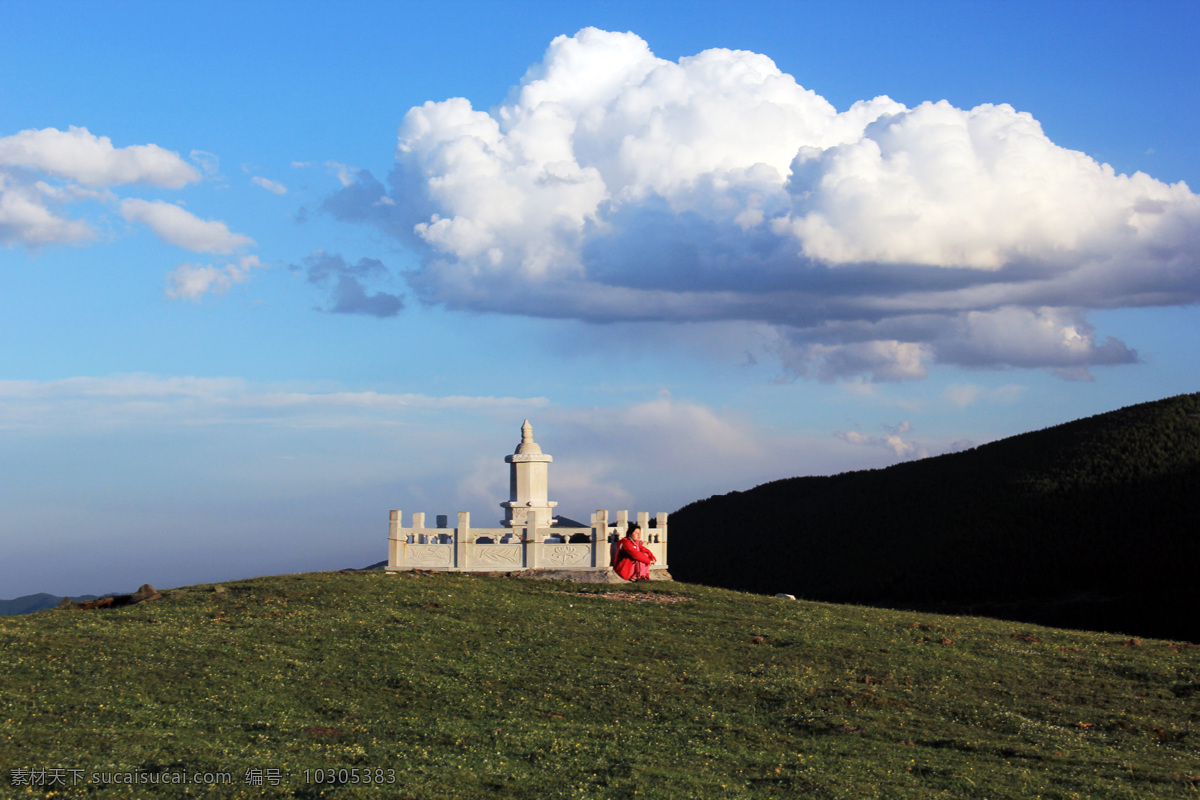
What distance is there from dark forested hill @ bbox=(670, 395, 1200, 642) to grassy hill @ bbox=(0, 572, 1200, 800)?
22.0 metres

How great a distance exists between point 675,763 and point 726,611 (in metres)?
14.1

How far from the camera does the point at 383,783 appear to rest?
36.0ft

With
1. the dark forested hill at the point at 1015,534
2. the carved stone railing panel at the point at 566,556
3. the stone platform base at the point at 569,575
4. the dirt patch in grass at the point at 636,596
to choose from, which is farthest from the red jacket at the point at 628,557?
the dark forested hill at the point at 1015,534

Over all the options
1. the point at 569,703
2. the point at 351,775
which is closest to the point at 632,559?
the point at 569,703

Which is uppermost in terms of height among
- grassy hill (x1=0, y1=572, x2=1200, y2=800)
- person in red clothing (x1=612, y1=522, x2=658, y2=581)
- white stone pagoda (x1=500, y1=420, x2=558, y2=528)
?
white stone pagoda (x1=500, y1=420, x2=558, y2=528)

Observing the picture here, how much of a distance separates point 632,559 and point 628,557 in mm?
166

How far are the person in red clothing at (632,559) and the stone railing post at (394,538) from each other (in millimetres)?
7888

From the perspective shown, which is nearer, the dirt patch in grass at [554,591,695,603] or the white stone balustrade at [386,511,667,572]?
the dirt patch in grass at [554,591,695,603]

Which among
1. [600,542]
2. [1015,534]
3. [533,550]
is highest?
[600,542]

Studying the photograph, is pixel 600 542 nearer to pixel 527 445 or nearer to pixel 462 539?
pixel 462 539

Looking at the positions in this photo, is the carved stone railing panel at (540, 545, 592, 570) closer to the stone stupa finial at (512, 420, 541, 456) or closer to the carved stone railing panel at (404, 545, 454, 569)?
A: the carved stone railing panel at (404, 545, 454, 569)

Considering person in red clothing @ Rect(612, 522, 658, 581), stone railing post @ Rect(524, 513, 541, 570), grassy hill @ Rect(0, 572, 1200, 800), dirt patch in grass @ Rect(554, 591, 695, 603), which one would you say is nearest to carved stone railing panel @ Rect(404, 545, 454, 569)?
stone railing post @ Rect(524, 513, 541, 570)

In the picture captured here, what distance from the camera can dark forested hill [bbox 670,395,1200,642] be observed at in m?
44.6

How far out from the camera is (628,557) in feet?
109
